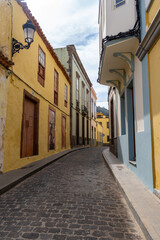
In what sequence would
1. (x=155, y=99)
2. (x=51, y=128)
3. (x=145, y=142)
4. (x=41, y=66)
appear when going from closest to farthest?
(x=155, y=99), (x=145, y=142), (x=41, y=66), (x=51, y=128)

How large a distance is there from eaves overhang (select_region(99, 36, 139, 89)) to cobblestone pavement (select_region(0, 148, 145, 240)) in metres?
3.88

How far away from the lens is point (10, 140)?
6.57 meters

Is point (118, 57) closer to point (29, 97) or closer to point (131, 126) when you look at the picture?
point (131, 126)

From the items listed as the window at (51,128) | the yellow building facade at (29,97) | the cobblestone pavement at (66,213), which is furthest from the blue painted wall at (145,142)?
the window at (51,128)

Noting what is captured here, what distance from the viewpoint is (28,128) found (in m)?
8.71

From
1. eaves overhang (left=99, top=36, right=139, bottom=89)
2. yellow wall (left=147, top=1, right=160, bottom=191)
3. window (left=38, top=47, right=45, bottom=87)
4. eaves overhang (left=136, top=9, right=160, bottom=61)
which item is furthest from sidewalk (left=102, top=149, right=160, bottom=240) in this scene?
window (left=38, top=47, right=45, bottom=87)

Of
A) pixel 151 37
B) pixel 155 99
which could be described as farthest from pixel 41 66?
pixel 155 99

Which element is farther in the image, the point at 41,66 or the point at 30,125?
the point at 41,66

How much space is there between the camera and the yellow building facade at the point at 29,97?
21.6ft

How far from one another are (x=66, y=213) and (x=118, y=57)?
16.7ft

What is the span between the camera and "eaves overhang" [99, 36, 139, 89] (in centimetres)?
551

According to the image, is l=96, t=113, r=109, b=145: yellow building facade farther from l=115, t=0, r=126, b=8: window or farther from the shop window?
l=115, t=0, r=126, b=8: window

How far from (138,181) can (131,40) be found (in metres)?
3.86

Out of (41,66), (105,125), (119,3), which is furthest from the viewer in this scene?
(105,125)
